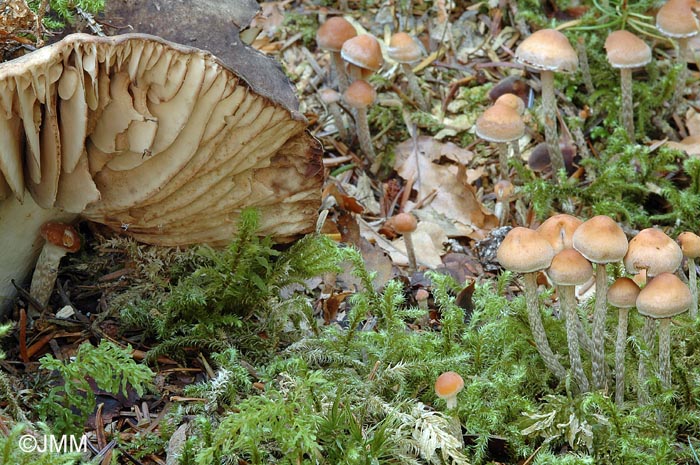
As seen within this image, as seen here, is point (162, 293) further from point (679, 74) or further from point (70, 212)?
point (679, 74)

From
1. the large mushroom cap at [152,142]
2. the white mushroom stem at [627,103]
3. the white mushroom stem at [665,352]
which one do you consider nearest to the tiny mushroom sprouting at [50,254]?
the large mushroom cap at [152,142]

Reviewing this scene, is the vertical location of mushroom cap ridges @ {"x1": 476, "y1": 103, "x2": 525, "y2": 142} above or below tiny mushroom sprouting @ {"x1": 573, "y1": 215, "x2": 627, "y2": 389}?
below

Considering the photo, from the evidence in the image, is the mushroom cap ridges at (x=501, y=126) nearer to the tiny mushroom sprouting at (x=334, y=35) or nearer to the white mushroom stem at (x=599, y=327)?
the tiny mushroom sprouting at (x=334, y=35)

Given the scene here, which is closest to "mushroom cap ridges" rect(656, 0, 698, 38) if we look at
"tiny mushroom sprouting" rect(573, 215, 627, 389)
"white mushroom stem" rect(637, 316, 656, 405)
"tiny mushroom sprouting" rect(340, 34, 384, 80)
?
"tiny mushroom sprouting" rect(340, 34, 384, 80)

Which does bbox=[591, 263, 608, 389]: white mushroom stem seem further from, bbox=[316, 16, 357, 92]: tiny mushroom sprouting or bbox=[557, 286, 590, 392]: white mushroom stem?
bbox=[316, 16, 357, 92]: tiny mushroom sprouting

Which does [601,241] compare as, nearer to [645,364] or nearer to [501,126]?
[645,364]

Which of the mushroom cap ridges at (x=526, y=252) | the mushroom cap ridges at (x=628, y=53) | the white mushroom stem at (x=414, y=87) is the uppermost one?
the mushroom cap ridges at (x=526, y=252)

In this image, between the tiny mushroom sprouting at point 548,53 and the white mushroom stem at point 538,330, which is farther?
the tiny mushroom sprouting at point 548,53

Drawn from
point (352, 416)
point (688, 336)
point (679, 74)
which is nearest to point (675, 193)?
point (679, 74)
